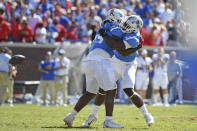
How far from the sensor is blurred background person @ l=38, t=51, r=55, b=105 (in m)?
18.7

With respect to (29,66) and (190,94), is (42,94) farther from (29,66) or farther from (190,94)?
(190,94)

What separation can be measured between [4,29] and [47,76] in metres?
2.34

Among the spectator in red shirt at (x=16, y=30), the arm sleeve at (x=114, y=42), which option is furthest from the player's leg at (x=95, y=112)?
the spectator in red shirt at (x=16, y=30)

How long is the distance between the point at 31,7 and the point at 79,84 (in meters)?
4.40

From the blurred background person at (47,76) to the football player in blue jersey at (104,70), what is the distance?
30.0 ft

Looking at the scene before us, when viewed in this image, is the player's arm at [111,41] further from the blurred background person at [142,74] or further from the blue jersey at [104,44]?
the blurred background person at [142,74]

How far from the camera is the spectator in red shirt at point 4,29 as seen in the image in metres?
19.1

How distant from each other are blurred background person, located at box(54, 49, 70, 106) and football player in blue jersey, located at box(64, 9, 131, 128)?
29.8ft

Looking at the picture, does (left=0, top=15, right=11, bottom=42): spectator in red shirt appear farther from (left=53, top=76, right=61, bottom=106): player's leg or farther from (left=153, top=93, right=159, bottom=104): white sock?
(left=153, top=93, right=159, bottom=104): white sock

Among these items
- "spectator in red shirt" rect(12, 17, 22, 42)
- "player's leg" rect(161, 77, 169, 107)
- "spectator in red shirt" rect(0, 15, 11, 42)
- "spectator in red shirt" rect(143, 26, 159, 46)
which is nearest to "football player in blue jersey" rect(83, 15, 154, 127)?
"player's leg" rect(161, 77, 169, 107)

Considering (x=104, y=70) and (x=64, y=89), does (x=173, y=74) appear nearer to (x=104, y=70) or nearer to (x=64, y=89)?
(x=64, y=89)

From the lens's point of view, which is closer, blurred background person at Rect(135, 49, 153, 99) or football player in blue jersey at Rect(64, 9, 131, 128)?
football player in blue jersey at Rect(64, 9, 131, 128)

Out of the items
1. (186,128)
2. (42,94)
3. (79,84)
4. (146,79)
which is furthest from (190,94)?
(186,128)

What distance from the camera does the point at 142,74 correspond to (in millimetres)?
19516
